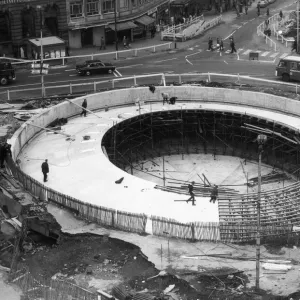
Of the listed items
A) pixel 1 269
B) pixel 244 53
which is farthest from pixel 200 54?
pixel 1 269

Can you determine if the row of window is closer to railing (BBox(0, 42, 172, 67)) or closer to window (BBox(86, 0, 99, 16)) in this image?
window (BBox(86, 0, 99, 16))

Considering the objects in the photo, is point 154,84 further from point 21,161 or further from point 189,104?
point 21,161

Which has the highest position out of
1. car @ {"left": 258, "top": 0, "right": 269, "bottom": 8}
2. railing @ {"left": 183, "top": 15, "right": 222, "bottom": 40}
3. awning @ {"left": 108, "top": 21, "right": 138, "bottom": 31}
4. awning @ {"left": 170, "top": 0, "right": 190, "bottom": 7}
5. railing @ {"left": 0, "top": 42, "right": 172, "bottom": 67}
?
awning @ {"left": 170, "top": 0, "right": 190, "bottom": 7}

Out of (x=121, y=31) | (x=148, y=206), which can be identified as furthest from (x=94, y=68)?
(x=148, y=206)

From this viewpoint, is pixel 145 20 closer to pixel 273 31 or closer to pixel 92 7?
pixel 92 7

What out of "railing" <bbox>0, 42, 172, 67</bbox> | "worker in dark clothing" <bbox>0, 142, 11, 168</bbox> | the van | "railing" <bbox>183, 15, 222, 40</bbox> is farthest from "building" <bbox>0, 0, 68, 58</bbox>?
"worker in dark clothing" <bbox>0, 142, 11, 168</bbox>

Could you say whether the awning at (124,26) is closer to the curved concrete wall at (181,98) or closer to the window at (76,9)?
the window at (76,9)

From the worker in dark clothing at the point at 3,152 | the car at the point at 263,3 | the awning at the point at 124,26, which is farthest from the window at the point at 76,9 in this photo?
the worker in dark clothing at the point at 3,152
